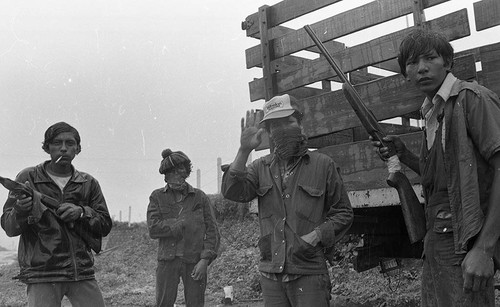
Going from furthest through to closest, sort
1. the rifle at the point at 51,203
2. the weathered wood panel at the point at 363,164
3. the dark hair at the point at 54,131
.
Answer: the dark hair at the point at 54,131 → the weathered wood panel at the point at 363,164 → the rifle at the point at 51,203

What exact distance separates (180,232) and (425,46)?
3446mm

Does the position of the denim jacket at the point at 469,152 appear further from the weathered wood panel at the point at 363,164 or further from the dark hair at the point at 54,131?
the dark hair at the point at 54,131

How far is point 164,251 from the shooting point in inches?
205

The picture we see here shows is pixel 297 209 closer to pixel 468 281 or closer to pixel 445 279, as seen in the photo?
pixel 445 279

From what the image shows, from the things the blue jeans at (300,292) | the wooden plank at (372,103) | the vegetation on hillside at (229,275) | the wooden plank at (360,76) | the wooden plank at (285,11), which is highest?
the wooden plank at (285,11)

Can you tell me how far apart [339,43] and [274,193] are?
9.35 ft

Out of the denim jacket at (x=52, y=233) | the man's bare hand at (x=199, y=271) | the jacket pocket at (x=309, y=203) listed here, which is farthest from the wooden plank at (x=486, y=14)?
the man's bare hand at (x=199, y=271)

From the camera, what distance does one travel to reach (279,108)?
330 cm

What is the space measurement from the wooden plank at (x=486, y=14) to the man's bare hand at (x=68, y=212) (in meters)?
3.13

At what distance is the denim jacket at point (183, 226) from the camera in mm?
5207

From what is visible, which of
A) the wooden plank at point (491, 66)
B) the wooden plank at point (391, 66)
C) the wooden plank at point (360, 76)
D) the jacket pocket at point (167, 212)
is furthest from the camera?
the wooden plank at point (391, 66)

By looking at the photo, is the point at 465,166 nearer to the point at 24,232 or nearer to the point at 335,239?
the point at 335,239

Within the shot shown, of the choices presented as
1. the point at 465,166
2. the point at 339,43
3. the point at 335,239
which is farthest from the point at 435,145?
the point at 339,43

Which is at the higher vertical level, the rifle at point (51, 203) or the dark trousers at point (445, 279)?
the rifle at point (51, 203)
